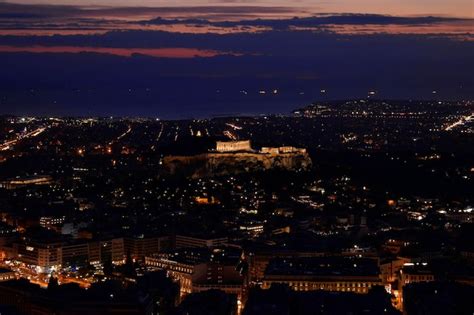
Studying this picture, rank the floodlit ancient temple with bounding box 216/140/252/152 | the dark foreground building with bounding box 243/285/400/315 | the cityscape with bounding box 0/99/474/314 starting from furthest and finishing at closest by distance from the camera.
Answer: the floodlit ancient temple with bounding box 216/140/252/152
the cityscape with bounding box 0/99/474/314
the dark foreground building with bounding box 243/285/400/315

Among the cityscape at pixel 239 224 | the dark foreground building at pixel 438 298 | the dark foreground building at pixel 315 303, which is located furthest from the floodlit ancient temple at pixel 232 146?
the dark foreground building at pixel 315 303

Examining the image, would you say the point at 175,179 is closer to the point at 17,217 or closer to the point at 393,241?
the point at 17,217

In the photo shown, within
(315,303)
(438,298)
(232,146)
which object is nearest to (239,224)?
(315,303)

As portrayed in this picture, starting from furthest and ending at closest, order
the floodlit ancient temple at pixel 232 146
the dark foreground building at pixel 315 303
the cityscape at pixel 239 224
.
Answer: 1. the floodlit ancient temple at pixel 232 146
2. the cityscape at pixel 239 224
3. the dark foreground building at pixel 315 303

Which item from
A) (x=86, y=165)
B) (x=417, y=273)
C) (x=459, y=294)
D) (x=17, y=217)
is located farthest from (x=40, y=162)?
(x=459, y=294)

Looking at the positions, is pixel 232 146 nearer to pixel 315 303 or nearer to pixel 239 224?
pixel 239 224

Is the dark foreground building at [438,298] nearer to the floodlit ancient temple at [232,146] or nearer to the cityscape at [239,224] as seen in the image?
the cityscape at [239,224]

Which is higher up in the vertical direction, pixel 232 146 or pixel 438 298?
pixel 438 298

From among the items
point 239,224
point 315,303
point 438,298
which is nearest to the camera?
point 438,298

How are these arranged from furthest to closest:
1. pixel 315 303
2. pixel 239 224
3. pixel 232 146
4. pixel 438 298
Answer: pixel 232 146 < pixel 239 224 < pixel 315 303 < pixel 438 298

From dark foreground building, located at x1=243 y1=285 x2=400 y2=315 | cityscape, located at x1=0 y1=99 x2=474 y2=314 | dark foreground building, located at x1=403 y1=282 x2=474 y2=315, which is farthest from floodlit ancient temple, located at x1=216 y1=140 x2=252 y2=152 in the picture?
dark foreground building, located at x1=243 y1=285 x2=400 y2=315

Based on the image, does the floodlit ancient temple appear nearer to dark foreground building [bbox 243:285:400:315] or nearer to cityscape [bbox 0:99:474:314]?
cityscape [bbox 0:99:474:314]
